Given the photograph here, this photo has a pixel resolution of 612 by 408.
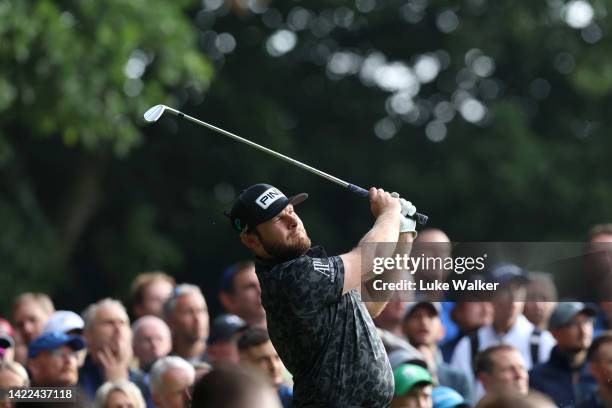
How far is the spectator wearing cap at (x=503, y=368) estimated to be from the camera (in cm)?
809

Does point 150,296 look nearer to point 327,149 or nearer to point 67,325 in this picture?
point 67,325

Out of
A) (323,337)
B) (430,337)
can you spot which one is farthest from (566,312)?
(323,337)

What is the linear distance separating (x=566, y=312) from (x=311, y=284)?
9.43ft

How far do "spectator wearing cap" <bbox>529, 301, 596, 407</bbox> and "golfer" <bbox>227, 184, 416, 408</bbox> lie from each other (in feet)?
8.00

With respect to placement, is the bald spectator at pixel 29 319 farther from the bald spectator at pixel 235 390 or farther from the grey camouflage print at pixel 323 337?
the bald spectator at pixel 235 390

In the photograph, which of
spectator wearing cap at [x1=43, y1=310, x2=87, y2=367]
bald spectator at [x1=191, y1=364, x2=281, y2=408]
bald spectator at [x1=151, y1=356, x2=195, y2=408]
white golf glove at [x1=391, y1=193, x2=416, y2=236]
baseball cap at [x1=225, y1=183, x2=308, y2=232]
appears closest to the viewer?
bald spectator at [x1=191, y1=364, x2=281, y2=408]

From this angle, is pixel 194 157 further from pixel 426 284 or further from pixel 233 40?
pixel 426 284

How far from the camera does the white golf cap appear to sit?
8.22m

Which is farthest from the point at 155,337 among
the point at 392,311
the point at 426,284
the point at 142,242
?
the point at 142,242

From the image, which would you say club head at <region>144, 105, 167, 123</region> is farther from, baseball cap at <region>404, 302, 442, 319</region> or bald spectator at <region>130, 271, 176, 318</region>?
bald spectator at <region>130, 271, 176, 318</region>

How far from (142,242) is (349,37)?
5.50 m

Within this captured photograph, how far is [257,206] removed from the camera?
595cm

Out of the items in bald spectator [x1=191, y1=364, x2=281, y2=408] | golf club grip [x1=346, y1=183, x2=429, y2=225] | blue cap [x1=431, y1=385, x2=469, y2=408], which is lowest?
bald spectator [x1=191, y1=364, x2=281, y2=408]

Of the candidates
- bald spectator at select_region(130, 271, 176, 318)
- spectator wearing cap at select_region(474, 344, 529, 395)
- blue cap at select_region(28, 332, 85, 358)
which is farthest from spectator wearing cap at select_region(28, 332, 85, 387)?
spectator wearing cap at select_region(474, 344, 529, 395)
